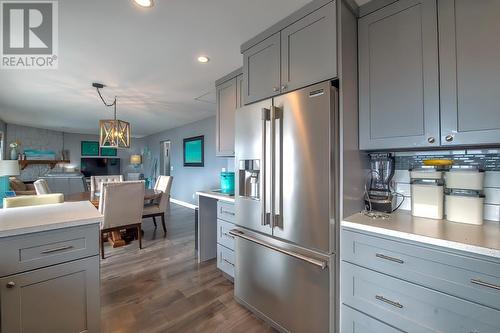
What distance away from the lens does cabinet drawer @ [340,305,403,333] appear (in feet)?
4.03

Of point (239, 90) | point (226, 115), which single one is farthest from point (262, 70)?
point (226, 115)

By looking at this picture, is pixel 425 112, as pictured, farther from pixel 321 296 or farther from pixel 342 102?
pixel 321 296

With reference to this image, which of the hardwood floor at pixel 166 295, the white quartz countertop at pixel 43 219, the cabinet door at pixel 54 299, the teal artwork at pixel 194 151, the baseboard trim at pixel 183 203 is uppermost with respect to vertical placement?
the teal artwork at pixel 194 151

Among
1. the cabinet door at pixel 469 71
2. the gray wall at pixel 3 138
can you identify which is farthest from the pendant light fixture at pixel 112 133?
the gray wall at pixel 3 138

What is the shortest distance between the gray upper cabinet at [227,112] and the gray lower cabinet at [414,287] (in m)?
1.78

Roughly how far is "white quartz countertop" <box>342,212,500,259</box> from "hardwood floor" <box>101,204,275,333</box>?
46.3 inches

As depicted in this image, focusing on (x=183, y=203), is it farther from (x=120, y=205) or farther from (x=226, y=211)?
(x=226, y=211)

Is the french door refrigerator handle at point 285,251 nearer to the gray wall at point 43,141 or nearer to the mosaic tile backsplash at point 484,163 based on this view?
the mosaic tile backsplash at point 484,163

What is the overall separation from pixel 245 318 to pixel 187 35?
251 cm

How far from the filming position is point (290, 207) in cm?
155

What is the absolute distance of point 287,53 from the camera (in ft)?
5.42

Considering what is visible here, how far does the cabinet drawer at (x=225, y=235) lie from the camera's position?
7.78ft

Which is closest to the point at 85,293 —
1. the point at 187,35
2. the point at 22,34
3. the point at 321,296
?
the point at 321,296

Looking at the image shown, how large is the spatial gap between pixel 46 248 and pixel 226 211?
1.46 meters
